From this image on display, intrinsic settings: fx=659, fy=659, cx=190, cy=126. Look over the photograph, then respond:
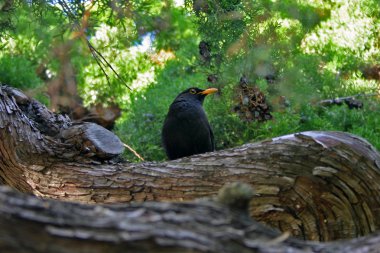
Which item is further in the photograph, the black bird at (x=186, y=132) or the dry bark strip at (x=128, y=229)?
the black bird at (x=186, y=132)

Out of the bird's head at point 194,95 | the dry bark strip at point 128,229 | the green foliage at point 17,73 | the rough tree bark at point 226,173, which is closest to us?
the dry bark strip at point 128,229

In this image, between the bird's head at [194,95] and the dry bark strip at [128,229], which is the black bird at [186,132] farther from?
the dry bark strip at [128,229]

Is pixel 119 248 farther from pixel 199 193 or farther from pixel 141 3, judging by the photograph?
pixel 141 3

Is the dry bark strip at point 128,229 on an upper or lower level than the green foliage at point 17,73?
lower

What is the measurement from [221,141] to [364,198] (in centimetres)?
278

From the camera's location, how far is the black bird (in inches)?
162

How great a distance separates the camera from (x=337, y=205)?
9.18 feet

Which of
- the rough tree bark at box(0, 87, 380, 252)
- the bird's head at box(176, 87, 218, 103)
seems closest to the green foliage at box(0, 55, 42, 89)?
the bird's head at box(176, 87, 218, 103)

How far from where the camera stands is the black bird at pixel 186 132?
4.12 m

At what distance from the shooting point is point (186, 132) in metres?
4.12

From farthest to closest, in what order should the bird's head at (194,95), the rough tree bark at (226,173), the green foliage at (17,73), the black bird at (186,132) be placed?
the green foliage at (17,73) → the bird's head at (194,95) → the black bird at (186,132) → the rough tree bark at (226,173)

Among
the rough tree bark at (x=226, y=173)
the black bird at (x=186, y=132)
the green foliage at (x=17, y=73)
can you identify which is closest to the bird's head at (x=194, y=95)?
the black bird at (x=186, y=132)

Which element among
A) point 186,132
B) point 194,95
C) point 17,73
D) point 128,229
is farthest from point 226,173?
point 17,73

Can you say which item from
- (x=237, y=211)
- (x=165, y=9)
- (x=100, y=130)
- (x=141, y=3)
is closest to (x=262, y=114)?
(x=165, y=9)
